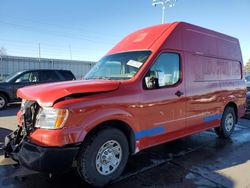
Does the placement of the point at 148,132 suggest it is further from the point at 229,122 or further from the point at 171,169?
the point at 229,122

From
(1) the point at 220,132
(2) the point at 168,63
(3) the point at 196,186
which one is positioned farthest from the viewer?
(1) the point at 220,132

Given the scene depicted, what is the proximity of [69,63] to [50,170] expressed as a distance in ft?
66.6

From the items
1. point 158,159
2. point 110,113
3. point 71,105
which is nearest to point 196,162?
point 158,159

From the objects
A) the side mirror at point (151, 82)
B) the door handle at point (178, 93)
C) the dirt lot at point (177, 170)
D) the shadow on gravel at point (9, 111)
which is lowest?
the dirt lot at point (177, 170)

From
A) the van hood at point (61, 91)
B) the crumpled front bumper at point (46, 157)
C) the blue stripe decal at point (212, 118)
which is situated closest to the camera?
the crumpled front bumper at point (46, 157)

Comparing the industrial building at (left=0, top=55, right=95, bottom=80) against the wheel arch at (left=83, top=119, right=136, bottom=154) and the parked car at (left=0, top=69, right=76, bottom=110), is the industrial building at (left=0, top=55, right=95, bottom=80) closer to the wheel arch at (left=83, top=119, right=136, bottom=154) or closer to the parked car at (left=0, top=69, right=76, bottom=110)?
the parked car at (left=0, top=69, right=76, bottom=110)

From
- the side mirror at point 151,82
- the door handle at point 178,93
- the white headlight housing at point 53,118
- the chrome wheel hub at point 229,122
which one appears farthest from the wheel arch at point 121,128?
the chrome wheel hub at point 229,122

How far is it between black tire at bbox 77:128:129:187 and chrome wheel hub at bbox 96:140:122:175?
47 millimetres

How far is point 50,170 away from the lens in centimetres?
318

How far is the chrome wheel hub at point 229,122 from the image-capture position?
21.3ft

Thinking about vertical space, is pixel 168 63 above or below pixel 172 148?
above

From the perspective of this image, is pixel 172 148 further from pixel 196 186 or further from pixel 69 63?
pixel 69 63

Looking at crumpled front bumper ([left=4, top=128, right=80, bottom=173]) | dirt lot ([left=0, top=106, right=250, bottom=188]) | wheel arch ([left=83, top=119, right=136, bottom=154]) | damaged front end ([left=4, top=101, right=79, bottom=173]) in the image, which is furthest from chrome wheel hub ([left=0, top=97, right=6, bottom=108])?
wheel arch ([left=83, top=119, right=136, bottom=154])

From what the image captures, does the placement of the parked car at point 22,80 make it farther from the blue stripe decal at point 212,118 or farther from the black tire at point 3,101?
the blue stripe decal at point 212,118
